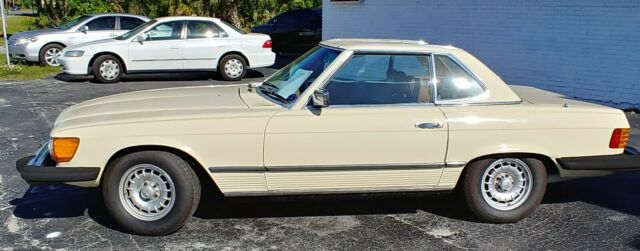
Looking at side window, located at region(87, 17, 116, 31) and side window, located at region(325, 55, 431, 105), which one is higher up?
side window, located at region(87, 17, 116, 31)

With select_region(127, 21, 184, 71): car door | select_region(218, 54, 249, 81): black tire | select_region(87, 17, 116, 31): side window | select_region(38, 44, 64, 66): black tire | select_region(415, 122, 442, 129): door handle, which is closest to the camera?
select_region(415, 122, 442, 129): door handle

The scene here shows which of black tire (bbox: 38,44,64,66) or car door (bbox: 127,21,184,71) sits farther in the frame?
black tire (bbox: 38,44,64,66)

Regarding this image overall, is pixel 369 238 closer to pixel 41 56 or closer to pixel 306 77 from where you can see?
pixel 306 77

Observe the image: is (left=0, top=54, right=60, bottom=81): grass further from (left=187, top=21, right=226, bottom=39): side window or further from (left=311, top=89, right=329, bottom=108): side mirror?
(left=311, top=89, right=329, bottom=108): side mirror

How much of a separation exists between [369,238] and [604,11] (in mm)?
6784

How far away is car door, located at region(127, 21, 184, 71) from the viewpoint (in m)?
10.9

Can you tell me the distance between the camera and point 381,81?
4.12m

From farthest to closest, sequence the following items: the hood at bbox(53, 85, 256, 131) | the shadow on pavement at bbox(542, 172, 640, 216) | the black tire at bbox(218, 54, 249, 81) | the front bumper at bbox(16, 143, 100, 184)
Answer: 1. the black tire at bbox(218, 54, 249, 81)
2. the shadow on pavement at bbox(542, 172, 640, 216)
3. the hood at bbox(53, 85, 256, 131)
4. the front bumper at bbox(16, 143, 100, 184)

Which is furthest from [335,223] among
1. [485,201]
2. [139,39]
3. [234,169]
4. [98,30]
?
[98,30]

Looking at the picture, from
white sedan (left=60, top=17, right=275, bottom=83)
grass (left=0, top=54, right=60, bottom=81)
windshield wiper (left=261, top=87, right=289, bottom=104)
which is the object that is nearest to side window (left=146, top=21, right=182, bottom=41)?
white sedan (left=60, top=17, right=275, bottom=83)

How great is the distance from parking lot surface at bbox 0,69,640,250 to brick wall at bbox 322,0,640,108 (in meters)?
4.03

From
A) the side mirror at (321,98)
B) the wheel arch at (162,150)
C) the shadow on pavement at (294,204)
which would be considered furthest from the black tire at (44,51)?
the side mirror at (321,98)

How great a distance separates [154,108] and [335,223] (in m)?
1.60

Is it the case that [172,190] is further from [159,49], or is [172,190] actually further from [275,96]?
[159,49]
